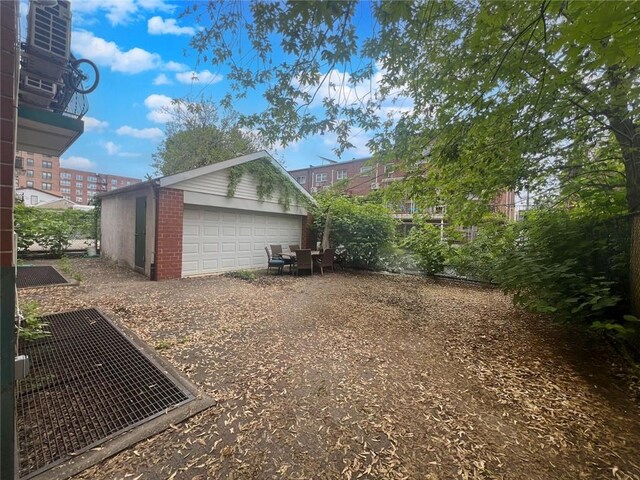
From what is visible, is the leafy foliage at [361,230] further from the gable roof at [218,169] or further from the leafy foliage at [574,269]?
the leafy foliage at [574,269]

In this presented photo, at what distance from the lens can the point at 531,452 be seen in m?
1.95

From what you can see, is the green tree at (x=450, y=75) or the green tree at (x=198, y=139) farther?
the green tree at (x=198, y=139)

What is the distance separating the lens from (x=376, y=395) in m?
2.57

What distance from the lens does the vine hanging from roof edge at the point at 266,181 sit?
8.50 m

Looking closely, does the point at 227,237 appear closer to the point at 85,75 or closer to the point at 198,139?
the point at 85,75

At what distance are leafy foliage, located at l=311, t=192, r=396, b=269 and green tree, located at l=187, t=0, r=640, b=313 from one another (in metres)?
5.56

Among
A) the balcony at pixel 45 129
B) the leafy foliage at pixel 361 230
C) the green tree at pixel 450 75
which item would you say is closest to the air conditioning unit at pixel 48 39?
the balcony at pixel 45 129

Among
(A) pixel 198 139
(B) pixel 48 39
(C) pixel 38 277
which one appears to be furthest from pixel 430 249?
(A) pixel 198 139

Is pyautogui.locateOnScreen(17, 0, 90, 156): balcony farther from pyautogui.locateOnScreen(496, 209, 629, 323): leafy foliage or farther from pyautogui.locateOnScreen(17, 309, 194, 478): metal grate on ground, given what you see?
pyautogui.locateOnScreen(496, 209, 629, 323): leafy foliage

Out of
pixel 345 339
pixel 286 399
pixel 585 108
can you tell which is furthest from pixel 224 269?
pixel 585 108

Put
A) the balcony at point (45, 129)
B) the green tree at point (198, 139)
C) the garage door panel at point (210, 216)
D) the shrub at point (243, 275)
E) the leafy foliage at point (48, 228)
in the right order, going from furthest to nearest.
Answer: the green tree at point (198, 139)
the leafy foliage at point (48, 228)
the garage door panel at point (210, 216)
the shrub at point (243, 275)
the balcony at point (45, 129)

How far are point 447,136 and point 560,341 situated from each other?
3.43m

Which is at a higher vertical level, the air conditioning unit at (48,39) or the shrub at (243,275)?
the air conditioning unit at (48,39)

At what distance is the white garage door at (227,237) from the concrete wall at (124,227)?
0.83 m
